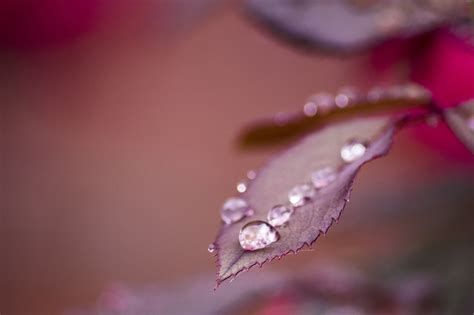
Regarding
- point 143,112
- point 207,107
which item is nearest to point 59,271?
point 143,112

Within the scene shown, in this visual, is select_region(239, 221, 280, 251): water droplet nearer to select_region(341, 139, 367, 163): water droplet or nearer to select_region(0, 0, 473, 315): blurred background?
select_region(341, 139, 367, 163): water droplet

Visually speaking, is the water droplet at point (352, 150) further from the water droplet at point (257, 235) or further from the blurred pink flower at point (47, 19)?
the blurred pink flower at point (47, 19)

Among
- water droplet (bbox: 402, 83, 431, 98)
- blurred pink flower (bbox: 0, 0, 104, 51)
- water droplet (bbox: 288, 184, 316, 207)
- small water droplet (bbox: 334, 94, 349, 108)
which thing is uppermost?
blurred pink flower (bbox: 0, 0, 104, 51)

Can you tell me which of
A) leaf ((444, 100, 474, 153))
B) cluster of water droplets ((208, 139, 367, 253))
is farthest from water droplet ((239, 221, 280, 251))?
leaf ((444, 100, 474, 153))

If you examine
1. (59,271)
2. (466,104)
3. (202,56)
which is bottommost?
(466,104)

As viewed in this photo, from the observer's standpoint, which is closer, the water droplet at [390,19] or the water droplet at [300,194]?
the water droplet at [300,194]

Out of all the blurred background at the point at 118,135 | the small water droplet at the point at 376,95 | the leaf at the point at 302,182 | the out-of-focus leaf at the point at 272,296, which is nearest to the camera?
the leaf at the point at 302,182

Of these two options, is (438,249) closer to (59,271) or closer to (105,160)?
(59,271)

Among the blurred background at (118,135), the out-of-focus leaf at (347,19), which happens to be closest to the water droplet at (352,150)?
the out-of-focus leaf at (347,19)

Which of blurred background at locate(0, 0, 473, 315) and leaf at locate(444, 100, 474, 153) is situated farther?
blurred background at locate(0, 0, 473, 315)
